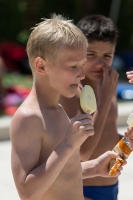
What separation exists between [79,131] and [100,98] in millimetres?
945

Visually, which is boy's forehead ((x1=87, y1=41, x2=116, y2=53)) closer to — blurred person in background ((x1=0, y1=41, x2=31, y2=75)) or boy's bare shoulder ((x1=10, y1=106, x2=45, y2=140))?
boy's bare shoulder ((x1=10, y1=106, x2=45, y2=140))

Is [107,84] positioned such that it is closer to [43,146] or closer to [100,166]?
[100,166]

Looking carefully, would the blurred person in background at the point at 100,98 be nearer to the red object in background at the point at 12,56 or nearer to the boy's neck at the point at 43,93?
the boy's neck at the point at 43,93

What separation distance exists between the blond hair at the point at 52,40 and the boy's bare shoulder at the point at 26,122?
27cm

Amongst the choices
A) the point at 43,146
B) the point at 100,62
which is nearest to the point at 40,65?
the point at 43,146

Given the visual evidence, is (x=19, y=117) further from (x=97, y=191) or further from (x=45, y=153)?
(x=97, y=191)

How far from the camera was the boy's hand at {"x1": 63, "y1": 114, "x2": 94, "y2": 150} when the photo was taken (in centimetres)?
225

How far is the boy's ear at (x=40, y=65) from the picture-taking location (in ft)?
7.89

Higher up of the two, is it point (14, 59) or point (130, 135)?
point (130, 135)

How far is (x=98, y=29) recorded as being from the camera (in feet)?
11.6

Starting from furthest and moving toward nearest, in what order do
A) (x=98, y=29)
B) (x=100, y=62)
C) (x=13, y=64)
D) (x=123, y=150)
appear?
(x=13, y=64), (x=98, y=29), (x=100, y=62), (x=123, y=150)

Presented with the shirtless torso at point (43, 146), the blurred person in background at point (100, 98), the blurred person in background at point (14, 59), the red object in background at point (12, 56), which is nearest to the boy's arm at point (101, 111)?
the blurred person in background at point (100, 98)

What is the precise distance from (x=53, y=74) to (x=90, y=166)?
785mm

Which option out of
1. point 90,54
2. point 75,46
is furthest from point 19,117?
point 90,54
